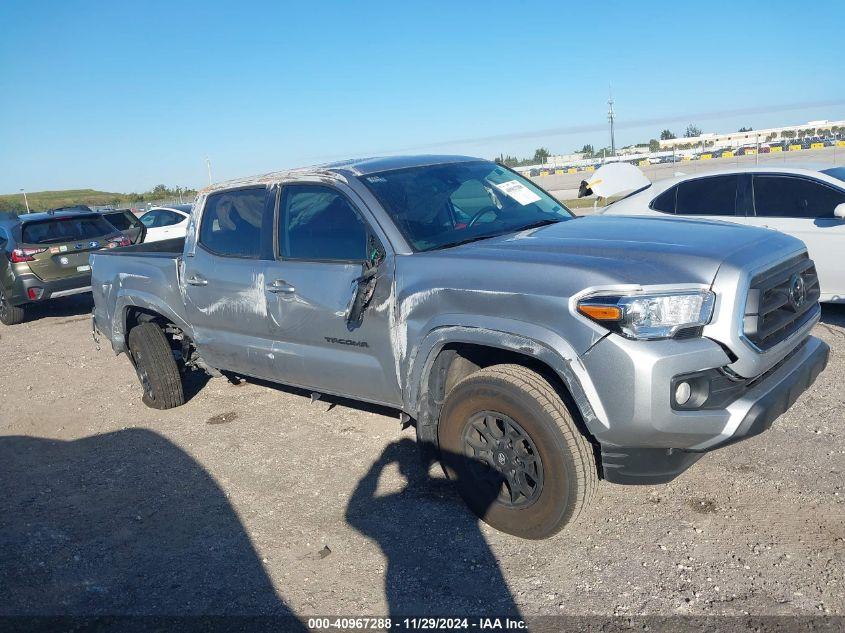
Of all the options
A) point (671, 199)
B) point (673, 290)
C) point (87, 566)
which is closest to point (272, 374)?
point (87, 566)

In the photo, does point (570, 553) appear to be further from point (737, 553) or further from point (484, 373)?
point (484, 373)

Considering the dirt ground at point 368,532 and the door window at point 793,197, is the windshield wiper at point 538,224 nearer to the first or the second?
the dirt ground at point 368,532

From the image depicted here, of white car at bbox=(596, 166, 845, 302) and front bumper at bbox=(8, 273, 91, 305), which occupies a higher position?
white car at bbox=(596, 166, 845, 302)

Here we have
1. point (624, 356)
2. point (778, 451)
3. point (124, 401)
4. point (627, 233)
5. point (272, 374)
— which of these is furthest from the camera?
point (124, 401)

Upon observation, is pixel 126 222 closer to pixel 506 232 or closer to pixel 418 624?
pixel 506 232

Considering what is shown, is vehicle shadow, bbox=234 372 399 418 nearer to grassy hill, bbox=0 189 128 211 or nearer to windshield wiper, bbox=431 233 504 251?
windshield wiper, bbox=431 233 504 251

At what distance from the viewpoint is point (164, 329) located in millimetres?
5996

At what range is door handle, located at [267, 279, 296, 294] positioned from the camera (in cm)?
431

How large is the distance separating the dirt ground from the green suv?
240 inches

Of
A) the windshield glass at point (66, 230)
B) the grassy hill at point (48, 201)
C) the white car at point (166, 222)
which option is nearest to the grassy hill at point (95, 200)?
the grassy hill at point (48, 201)

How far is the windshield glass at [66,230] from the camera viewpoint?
1100cm

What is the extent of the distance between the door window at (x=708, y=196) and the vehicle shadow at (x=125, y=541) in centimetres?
564

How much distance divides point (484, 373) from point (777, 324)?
4.57 ft

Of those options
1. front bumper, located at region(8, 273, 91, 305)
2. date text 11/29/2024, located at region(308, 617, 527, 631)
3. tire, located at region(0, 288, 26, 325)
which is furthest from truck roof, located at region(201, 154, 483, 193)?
tire, located at region(0, 288, 26, 325)
